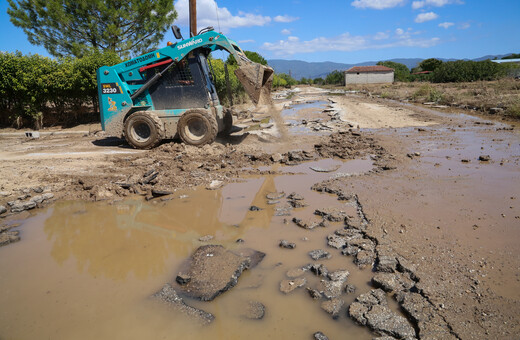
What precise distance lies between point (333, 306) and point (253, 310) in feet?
2.47

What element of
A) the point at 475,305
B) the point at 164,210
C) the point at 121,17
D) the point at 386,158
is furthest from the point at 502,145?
the point at 121,17

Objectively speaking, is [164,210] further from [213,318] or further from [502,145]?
[502,145]

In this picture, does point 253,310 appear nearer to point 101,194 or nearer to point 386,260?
point 386,260

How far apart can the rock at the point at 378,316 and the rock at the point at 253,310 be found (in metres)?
0.82

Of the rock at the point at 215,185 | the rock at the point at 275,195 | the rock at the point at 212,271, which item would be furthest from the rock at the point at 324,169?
the rock at the point at 212,271

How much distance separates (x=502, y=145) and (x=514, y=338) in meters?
8.25

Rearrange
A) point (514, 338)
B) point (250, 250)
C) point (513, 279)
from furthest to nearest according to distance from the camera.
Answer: point (250, 250) < point (513, 279) < point (514, 338)

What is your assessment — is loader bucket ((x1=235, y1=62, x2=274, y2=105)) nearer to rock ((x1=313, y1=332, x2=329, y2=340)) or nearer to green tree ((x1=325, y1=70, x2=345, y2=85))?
rock ((x1=313, y1=332, x2=329, y2=340))

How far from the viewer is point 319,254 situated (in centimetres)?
386

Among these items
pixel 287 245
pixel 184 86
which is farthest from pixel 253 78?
pixel 287 245

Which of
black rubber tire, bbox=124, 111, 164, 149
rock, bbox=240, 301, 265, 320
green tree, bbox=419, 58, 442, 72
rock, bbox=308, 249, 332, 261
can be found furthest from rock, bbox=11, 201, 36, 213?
green tree, bbox=419, 58, 442, 72

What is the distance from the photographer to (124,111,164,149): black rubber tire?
8797 mm

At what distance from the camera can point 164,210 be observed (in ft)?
17.6

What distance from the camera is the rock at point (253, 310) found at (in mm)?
2971
